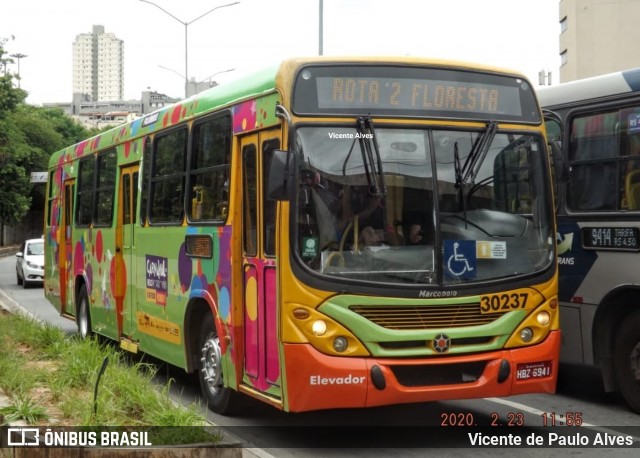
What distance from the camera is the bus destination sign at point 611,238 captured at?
9.22m

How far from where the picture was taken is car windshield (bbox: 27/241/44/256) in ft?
105

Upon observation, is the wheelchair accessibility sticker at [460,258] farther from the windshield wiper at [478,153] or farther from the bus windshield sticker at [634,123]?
the bus windshield sticker at [634,123]

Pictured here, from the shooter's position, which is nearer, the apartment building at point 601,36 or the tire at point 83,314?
the tire at point 83,314

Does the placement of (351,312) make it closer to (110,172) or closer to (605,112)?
(605,112)

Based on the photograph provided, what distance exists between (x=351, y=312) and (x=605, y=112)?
3.72m

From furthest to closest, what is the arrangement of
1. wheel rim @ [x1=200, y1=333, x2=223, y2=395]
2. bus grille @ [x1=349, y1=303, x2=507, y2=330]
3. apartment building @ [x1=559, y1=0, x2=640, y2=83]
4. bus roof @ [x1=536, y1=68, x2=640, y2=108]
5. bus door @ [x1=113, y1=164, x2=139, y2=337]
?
apartment building @ [x1=559, y1=0, x2=640, y2=83] < bus door @ [x1=113, y1=164, x2=139, y2=337] < wheel rim @ [x1=200, y1=333, x2=223, y2=395] < bus roof @ [x1=536, y1=68, x2=640, y2=108] < bus grille @ [x1=349, y1=303, x2=507, y2=330]

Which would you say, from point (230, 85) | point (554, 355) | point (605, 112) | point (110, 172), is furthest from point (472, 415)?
point (110, 172)

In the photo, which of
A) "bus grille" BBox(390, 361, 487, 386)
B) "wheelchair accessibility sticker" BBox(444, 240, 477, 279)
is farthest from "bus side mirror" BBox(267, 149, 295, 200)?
"bus grille" BBox(390, 361, 487, 386)

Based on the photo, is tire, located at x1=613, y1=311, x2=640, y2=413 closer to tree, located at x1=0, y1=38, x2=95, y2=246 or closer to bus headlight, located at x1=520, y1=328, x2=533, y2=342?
bus headlight, located at x1=520, y1=328, x2=533, y2=342

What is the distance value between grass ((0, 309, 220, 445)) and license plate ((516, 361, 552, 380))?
100 inches

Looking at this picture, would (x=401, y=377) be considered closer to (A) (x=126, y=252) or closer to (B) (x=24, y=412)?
(B) (x=24, y=412)

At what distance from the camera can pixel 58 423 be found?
7.40 m

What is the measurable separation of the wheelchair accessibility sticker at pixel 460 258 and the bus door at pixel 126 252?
5.73 metres

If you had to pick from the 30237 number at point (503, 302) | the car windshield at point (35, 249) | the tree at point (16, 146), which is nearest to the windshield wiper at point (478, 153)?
the 30237 number at point (503, 302)
